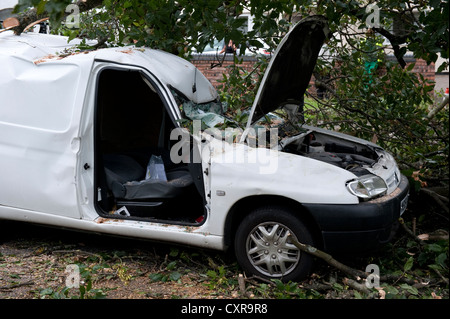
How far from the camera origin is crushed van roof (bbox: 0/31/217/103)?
16.5ft

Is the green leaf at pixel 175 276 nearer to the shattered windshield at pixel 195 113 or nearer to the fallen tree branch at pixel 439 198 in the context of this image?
the shattered windshield at pixel 195 113

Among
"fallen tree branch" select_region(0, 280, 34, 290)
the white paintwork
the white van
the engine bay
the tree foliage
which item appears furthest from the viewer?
the tree foliage

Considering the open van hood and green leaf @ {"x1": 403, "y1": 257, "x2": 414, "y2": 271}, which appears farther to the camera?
the open van hood

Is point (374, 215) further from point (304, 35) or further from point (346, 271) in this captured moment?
point (304, 35)

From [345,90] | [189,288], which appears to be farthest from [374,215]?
[345,90]

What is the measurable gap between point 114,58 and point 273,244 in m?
2.19

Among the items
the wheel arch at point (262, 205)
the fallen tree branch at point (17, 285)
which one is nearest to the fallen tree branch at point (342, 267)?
the wheel arch at point (262, 205)

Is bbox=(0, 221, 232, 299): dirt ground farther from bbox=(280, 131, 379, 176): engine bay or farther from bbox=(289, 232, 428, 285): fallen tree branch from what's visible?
bbox=(280, 131, 379, 176): engine bay

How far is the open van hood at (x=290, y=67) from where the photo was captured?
15.3 ft

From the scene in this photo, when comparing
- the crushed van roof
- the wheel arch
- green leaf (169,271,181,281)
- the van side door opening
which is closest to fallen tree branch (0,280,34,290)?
the van side door opening

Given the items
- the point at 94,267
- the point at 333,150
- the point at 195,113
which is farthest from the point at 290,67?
the point at 94,267

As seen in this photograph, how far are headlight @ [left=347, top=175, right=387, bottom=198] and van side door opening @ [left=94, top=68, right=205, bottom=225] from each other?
1.31m

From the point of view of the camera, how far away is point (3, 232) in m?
5.99

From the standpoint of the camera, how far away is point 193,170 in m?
4.71
